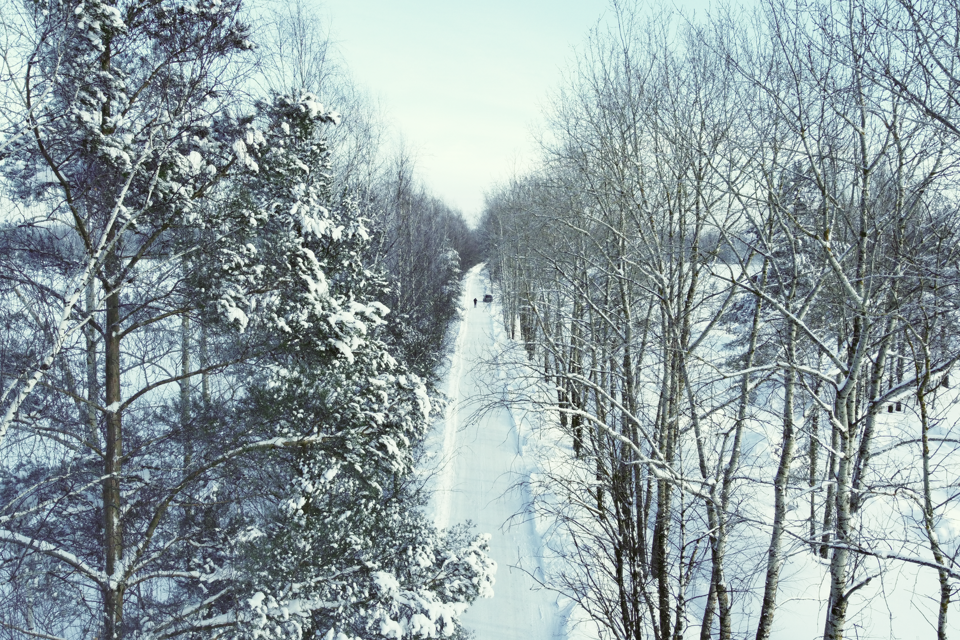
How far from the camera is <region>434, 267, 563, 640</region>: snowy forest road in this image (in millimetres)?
8336

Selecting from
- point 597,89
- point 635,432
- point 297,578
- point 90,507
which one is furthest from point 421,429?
point 597,89

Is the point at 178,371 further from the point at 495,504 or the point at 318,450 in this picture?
the point at 495,504

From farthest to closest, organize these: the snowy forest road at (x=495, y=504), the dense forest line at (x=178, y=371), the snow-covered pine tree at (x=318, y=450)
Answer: the snowy forest road at (x=495, y=504)
the snow-covered pine tree at (x=318, y=450)
the dense forest line at (x=178, y=371)

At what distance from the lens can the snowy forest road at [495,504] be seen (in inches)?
328

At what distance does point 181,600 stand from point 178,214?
4.59 metres

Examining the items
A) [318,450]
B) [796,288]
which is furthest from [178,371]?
[796,288]

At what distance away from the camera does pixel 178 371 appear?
561 centimetres

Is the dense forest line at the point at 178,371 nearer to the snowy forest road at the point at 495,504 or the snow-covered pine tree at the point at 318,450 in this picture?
the snow-covered pine tree at the point at 318,450

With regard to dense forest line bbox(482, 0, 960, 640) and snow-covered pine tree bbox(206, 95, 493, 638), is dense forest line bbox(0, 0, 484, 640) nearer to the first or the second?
snow-covered pine tree bbox(206, 95, 493, 638)

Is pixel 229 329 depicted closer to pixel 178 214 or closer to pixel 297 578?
pixel 178 214

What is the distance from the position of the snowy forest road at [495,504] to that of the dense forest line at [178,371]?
1806 millimetres

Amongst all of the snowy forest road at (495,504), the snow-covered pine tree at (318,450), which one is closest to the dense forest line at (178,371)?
the snow-covered pine tree at (318,450)

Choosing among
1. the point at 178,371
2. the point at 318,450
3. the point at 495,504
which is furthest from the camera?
the point at 495,504

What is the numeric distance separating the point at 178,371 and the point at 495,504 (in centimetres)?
841
